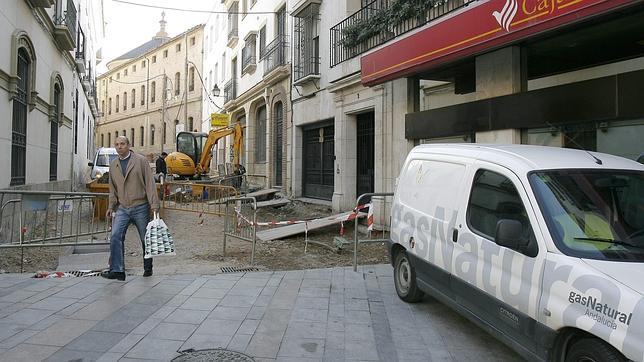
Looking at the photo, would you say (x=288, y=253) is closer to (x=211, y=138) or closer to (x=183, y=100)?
(x=211, y=138)

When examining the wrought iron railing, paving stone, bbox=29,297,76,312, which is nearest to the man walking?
paving stone, bbox=29,297,76,312

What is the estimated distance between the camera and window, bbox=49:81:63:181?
13.6 m

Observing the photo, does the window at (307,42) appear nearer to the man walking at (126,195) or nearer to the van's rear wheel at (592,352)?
Result: the man walking at (126,195)

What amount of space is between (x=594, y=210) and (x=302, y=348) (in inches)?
99.7

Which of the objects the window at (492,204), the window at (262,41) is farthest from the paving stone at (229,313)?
the window at (262,41)

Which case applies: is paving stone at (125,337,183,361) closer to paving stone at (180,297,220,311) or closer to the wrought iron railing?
paving stone at (180,297,220,311)

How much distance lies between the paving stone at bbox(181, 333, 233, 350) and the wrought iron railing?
14.9 m

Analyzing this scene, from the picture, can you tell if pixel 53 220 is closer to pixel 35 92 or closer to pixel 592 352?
pixel 35 92

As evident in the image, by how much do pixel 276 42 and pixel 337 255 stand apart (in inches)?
477

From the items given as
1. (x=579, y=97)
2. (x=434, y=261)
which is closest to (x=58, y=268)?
(x=434, y=261)

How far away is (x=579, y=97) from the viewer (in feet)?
20.8

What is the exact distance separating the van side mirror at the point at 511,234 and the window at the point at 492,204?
84 mm

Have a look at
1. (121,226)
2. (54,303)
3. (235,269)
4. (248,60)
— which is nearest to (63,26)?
(121,226)

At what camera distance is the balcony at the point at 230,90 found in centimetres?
2741
